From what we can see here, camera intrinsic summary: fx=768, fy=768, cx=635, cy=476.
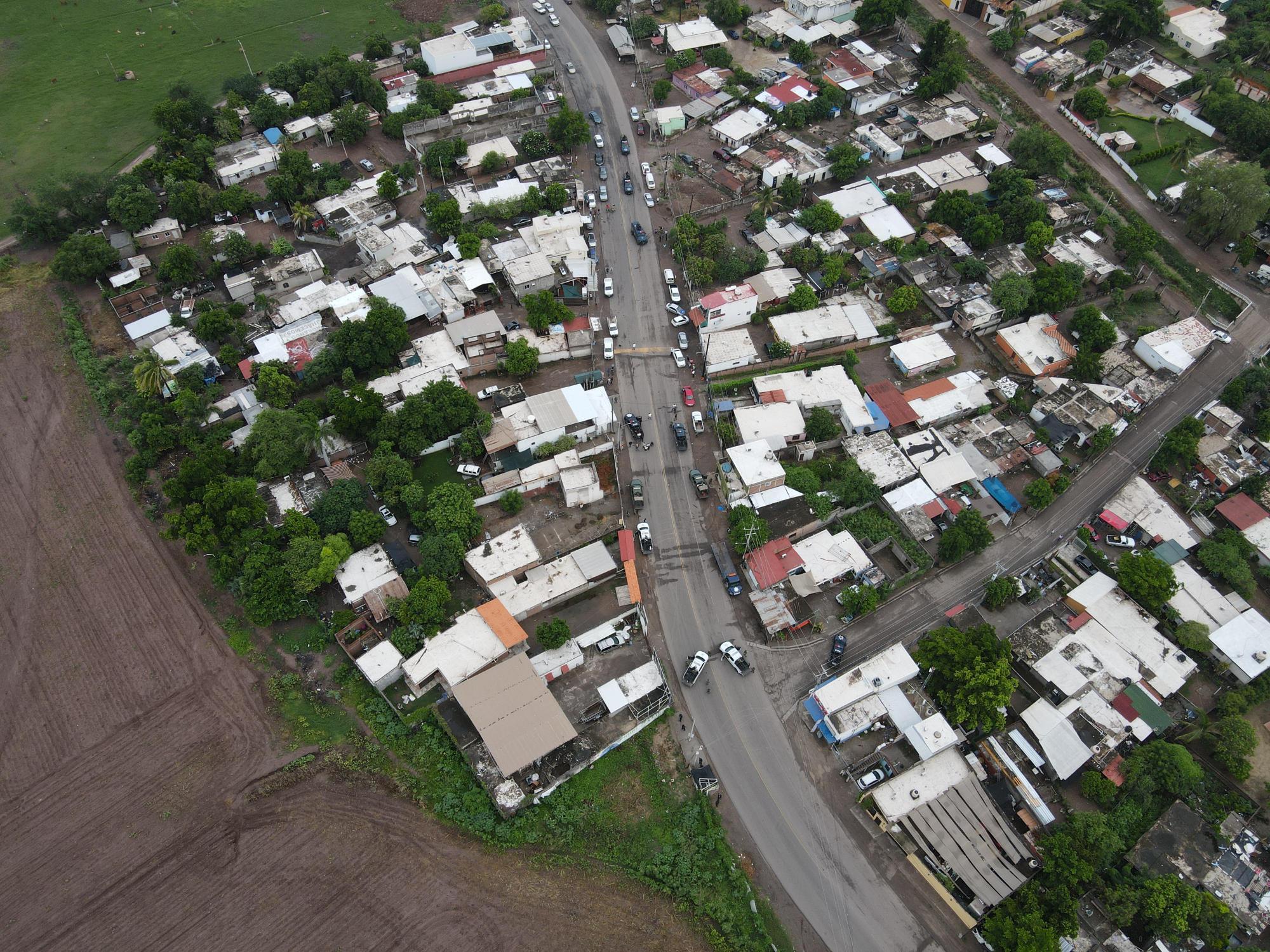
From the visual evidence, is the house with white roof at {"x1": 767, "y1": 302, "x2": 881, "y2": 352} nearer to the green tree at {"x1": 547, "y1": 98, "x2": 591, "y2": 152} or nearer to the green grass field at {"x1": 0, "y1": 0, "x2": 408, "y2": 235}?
the green tree at {"x1": 547, "y1": 98, "x2": 591, "y2": 152}

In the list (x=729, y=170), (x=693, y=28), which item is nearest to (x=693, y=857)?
(x=729, y=170)

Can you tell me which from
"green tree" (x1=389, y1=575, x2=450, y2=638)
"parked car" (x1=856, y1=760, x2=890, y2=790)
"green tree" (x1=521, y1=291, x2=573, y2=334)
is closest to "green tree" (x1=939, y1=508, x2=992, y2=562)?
"parked car" (x1=856, y1=760, x2=890, y2=790)

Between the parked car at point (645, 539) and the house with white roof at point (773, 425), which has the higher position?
the house with white roof at point (773, 425)

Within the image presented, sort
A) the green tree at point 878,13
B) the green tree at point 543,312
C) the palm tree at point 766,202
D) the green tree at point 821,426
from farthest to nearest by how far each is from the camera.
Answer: the green tree at point 878,13, the palm tree at point 766,202, the green tree at point 543,312, the green tree at point 821,426

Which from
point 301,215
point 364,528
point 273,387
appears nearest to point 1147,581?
point 364,528

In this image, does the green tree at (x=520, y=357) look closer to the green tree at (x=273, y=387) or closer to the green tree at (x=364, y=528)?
the green tree at (x=364, y=528)

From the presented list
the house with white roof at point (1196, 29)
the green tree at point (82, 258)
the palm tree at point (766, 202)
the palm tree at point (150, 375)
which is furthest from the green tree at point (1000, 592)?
the house with white roof at point (1196, 29)
